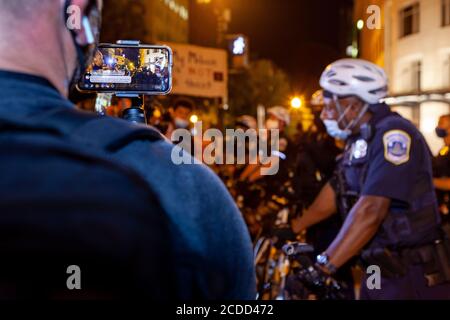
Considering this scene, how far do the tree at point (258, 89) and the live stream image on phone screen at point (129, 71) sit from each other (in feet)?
196

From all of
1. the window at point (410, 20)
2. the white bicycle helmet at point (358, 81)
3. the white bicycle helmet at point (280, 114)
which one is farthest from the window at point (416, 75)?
the white bicycle helmet at point (358, 81)

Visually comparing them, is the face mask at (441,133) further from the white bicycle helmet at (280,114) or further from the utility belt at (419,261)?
the utility belt at (419,261)

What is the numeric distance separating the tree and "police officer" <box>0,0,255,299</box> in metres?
→ 60.3

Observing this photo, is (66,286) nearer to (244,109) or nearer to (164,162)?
(164,162)

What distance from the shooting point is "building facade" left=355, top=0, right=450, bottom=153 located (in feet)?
100

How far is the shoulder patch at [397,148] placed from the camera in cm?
342

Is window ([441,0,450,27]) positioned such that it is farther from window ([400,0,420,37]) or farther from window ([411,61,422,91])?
window ([411,61,422,91])

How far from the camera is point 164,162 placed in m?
1.29

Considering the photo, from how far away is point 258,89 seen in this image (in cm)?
6650

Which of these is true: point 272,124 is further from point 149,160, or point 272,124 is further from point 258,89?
point 258,89

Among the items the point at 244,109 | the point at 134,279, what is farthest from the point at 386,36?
the point at 134,279

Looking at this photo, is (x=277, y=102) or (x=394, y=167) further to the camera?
(x=277, y=102)

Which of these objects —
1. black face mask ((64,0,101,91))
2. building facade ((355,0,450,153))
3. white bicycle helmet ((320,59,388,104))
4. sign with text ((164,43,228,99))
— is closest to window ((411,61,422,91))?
building facade ((355,0,450,153))
